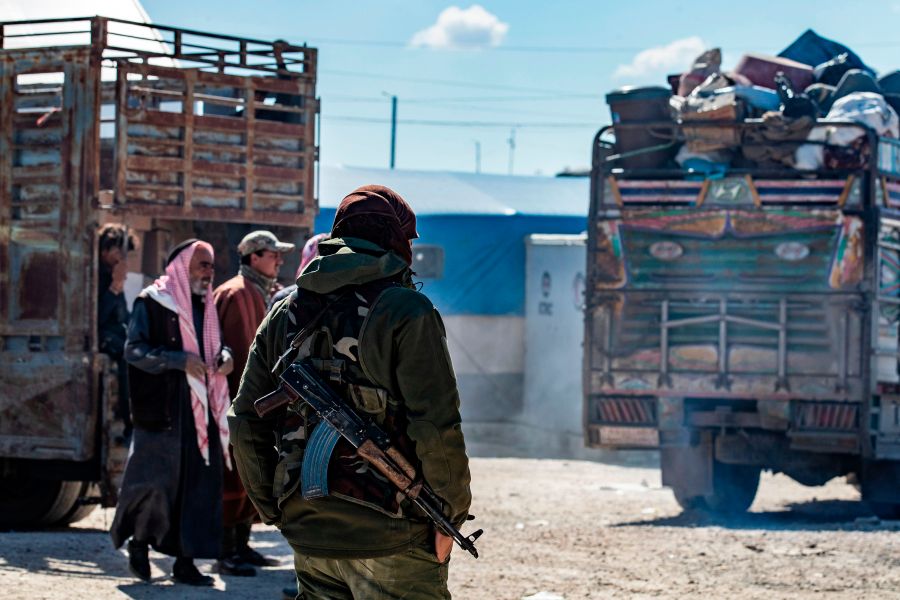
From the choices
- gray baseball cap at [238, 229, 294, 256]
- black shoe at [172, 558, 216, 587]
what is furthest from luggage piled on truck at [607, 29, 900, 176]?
black shoe at [172, 558, 216, 587]

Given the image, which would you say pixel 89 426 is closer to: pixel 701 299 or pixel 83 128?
pixel 83 128

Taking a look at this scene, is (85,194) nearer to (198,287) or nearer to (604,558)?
(198,287)

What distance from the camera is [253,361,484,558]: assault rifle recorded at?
3508mm

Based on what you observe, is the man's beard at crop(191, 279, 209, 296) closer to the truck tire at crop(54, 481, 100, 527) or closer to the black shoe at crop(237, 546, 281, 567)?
the black shoe at crop(237, 546, 281, 567)

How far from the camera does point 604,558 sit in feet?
26.6

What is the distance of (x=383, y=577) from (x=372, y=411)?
41 cm

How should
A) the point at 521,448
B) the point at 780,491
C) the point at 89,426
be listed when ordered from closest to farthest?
1. the point at 89,426
2. the point at 780,491
3. the point at 521,448

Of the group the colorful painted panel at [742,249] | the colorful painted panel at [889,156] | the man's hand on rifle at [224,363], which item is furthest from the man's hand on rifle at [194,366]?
Result: the colorful painted panel at [889,156]

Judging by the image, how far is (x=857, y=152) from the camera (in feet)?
32.3

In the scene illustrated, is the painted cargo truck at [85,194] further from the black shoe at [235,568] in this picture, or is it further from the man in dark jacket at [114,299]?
the black shoe at [235,568]

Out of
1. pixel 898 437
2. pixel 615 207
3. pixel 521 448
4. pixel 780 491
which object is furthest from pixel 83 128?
pixel 521 448

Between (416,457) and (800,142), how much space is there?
7029 millimetres

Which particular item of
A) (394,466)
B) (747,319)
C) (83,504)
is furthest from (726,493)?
(394,466)

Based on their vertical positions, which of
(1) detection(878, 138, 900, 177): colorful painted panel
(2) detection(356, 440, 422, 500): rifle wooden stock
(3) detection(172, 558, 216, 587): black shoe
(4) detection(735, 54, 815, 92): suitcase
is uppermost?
(4) detection(735, 54, 815, 92): suitcase
